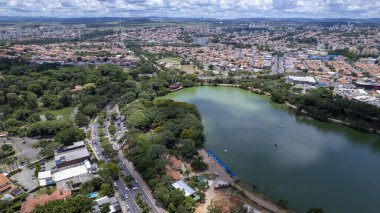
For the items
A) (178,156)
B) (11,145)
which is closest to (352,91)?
(178,156)

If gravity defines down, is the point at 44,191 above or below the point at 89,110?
below

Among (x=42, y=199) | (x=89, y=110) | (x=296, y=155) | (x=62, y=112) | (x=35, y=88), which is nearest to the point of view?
(x=42, y=199)

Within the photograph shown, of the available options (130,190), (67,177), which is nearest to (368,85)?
(130,190)

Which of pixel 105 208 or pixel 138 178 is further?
pixel 138 178

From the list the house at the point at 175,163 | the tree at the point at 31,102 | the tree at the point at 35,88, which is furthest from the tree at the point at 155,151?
the tree at the point at 35,88

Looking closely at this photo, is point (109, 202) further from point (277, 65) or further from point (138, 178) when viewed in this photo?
point (277, 65)

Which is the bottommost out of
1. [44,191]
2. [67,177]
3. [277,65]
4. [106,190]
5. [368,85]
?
[44,191]

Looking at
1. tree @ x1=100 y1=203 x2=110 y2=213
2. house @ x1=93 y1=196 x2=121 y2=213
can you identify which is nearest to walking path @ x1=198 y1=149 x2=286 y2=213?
house @ x1=93 y1=196 x2=121 y2=213
